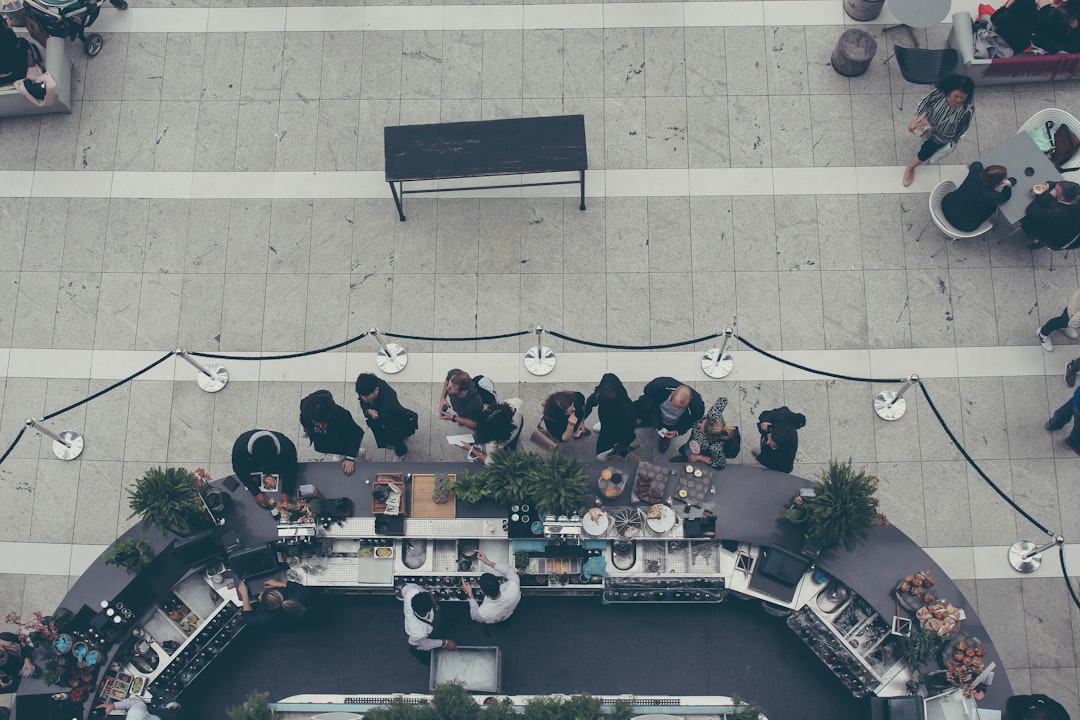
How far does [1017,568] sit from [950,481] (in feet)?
4.70

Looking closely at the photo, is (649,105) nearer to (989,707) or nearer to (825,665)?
(825,665)

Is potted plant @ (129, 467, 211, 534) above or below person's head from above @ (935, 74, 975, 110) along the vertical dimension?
below

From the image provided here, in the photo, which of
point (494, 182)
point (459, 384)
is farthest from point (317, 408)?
point (494, 182)

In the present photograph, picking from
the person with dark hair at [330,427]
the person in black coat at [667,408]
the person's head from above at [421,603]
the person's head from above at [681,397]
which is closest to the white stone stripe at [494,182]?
the person in black coat at [667,408]

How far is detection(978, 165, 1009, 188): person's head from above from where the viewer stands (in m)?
11.4

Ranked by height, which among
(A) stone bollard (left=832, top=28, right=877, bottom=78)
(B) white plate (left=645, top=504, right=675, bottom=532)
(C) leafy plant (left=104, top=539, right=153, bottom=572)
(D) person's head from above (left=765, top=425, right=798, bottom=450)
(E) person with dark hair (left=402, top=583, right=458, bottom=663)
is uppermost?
(A) stone bollard (left=832, top=28, right=877, bottom=78)

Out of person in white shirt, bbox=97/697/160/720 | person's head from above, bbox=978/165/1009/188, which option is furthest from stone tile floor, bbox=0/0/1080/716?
person in white shirt, bbox=97/697/160/720

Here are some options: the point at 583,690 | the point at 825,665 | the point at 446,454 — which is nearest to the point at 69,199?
the point at 446,454

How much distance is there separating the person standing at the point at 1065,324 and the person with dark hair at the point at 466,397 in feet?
26.6

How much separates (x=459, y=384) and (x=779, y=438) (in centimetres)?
394

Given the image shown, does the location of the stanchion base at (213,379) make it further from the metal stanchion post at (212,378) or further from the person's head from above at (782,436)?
the person's head from above at (782,436)

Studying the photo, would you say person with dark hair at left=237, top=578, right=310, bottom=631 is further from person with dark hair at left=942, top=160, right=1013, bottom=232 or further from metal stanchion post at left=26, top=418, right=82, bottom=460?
person with dark hair at left=942, top=160, right=1013, bottom=232

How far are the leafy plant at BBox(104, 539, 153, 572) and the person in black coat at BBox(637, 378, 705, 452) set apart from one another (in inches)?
248

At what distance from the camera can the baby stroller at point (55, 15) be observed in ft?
42.2
